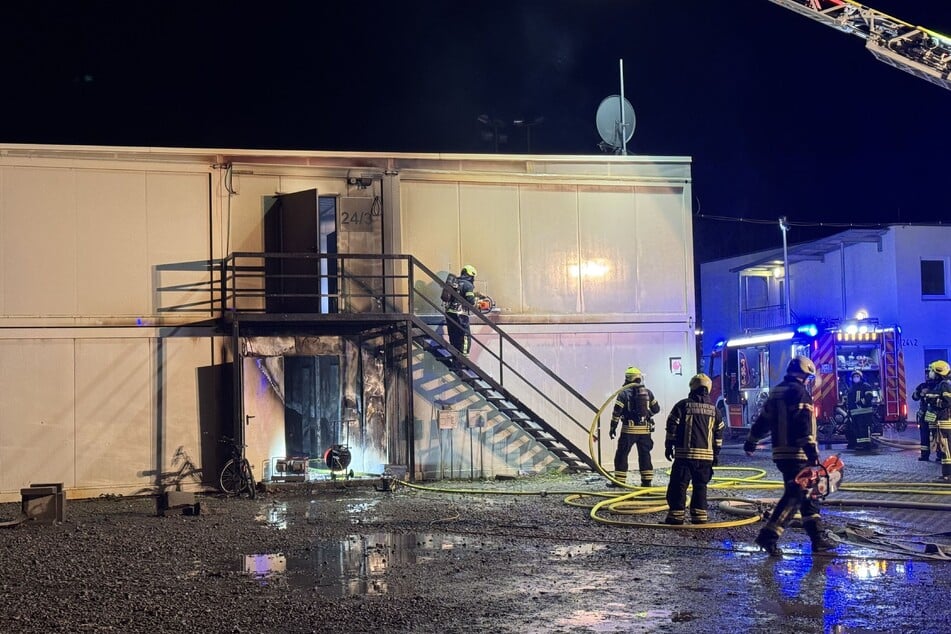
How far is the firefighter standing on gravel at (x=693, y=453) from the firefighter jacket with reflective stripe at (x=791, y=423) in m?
1.13

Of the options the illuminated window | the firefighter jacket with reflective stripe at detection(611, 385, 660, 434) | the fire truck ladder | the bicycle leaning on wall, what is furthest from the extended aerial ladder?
the illuminated window

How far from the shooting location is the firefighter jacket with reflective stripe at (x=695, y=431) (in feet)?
36.3

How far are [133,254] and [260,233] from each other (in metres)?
2.08

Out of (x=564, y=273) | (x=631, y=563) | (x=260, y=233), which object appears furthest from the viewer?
(x=564, y=273)

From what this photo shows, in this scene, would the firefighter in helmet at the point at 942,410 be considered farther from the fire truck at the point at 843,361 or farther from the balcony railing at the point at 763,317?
the balcony railing at the point at 763,317

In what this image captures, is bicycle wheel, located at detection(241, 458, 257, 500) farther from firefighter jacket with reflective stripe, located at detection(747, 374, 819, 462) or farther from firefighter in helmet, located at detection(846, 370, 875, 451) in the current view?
firefighter in helmet, located at detection(846, 370, 875, 451)

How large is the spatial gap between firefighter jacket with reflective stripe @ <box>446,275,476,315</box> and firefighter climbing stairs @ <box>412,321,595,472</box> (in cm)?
64

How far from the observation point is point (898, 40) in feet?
47.0

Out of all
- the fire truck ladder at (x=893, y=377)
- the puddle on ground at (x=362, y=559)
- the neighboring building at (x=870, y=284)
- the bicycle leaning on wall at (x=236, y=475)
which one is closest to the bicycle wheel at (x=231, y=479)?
the bicycle leaning on wall at (x=236, y=475)

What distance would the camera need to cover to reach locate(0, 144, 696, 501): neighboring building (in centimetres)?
1573

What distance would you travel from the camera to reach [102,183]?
1608cm

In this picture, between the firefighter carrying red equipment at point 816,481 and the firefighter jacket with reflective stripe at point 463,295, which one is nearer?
the firefighter carrying red equipment at point 816,481

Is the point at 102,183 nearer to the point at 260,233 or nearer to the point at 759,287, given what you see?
the point at 260,233

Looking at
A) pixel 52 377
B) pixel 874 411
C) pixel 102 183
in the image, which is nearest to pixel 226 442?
pixel 52 377
